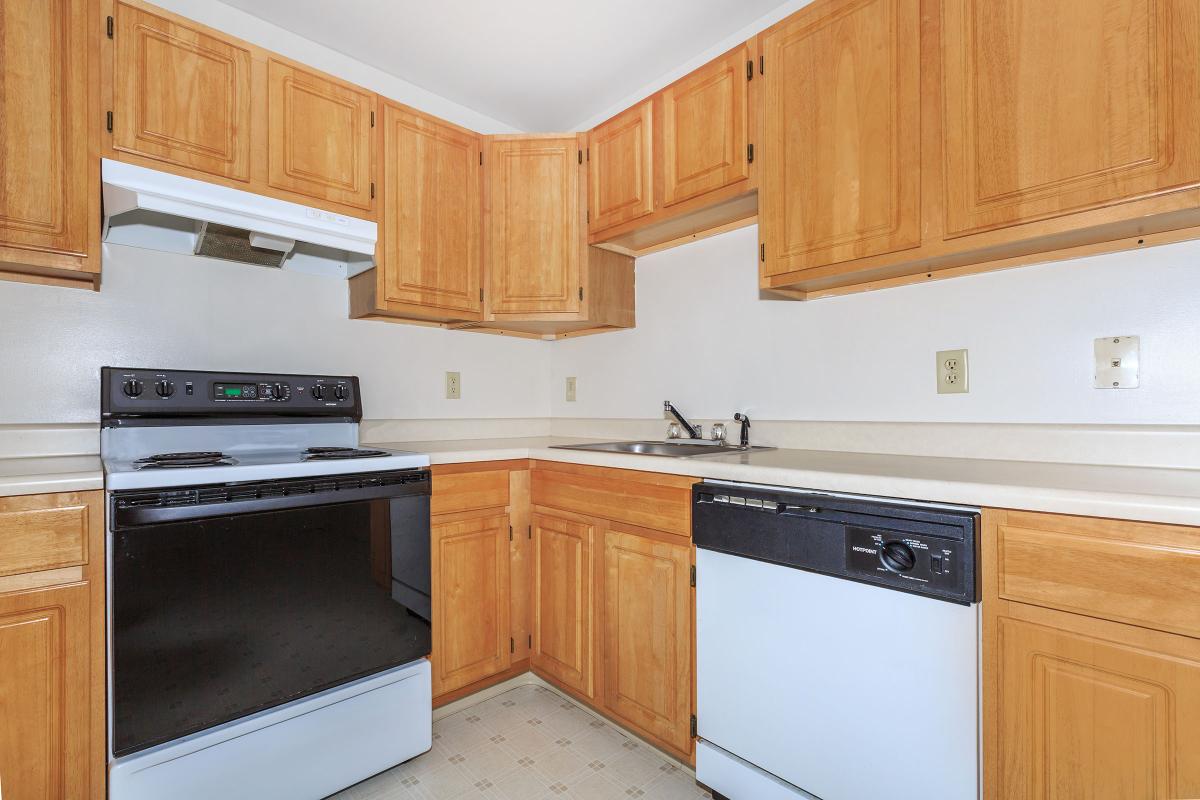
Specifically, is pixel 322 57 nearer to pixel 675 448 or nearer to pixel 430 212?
pixel 430 212

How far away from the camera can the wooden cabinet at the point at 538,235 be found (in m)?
2.28

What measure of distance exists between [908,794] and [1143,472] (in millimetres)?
851

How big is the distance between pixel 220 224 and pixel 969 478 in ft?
6.89

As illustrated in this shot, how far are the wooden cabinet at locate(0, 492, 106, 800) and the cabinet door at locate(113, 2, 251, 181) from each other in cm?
102

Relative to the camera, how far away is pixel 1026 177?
1227 millimetres

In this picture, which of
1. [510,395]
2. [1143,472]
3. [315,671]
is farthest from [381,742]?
[1143,472]

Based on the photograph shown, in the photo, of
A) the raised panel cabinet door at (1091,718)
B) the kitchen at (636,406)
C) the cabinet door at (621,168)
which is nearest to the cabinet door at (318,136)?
the kitchen at (636,406)

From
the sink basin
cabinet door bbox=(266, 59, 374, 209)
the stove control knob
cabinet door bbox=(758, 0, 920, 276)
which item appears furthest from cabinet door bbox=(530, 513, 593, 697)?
cabinet door bbox=(266, 59, 374, 209)

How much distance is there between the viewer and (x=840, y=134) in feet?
4.99

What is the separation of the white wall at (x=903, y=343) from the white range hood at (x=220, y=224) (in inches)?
48.0

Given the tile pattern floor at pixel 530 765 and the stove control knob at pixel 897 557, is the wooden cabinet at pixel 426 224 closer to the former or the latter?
the tile pattern floor at pixel 530 765

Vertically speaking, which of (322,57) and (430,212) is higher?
(322,57)

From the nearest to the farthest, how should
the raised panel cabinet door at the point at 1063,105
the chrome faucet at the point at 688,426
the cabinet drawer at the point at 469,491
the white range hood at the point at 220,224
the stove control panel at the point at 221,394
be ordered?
the raised panel cabinet door at the point at 1063,105, the white range hood at the point at 220,224, the stove control panel at the point at 221,394, the cabinet drawer at the point at 469,491, the chrome faucet at the point at 688,426

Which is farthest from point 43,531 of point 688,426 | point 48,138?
point 688,426
